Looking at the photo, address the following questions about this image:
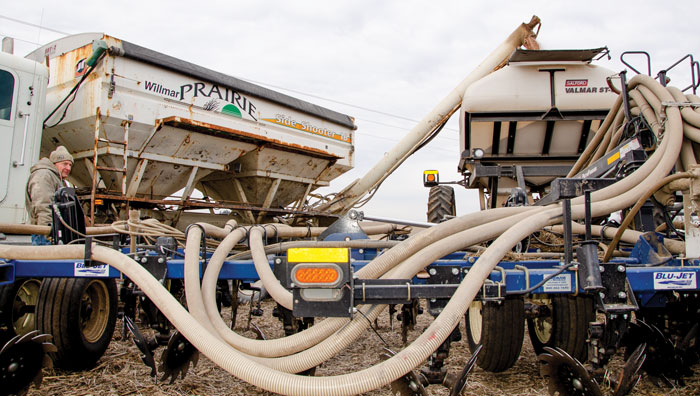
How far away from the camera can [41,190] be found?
419 centimetres

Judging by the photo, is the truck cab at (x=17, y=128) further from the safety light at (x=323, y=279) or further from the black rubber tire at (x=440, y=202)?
the black rubber tire at (x=440, y=202)

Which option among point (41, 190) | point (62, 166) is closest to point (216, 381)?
point (41, 190)

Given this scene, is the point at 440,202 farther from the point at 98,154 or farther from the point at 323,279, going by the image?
the point at 323,279

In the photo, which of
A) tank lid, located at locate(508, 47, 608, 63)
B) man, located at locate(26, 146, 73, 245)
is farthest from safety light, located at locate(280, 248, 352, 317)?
tank lid, located at locate(508, 47, 608, 63)

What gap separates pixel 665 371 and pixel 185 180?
6495 mm

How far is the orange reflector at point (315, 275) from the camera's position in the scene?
2.01 meters

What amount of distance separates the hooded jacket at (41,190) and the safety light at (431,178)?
4557 millimetres

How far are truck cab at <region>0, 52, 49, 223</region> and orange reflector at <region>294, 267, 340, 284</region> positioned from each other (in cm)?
A: 349

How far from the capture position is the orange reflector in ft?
6.59

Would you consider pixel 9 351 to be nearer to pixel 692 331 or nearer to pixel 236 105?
pixel 692 331

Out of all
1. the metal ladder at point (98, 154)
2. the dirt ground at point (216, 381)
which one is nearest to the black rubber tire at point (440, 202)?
the dirt ground at point (216, 381)

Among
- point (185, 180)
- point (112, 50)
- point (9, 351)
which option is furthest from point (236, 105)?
point (9, 351)

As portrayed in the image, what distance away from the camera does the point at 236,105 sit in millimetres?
7680

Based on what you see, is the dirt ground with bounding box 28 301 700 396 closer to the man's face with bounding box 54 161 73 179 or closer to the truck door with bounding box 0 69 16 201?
the man's face with bounding box 54 161 73 179
